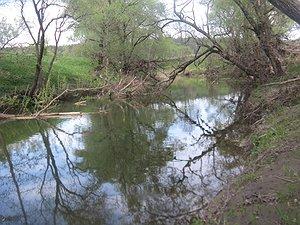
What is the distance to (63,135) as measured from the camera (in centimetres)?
1520

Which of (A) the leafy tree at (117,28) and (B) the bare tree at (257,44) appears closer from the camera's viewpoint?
(B) the bare tree at (257,44)

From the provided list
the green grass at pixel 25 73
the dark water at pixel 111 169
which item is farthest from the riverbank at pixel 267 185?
the green grass at pixel 25 73

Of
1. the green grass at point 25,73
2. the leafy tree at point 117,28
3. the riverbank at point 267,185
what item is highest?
the leafy tree at point 117,28

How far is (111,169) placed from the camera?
10461mm

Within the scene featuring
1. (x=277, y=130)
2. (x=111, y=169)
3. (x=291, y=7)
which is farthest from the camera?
(x=111, y=169)

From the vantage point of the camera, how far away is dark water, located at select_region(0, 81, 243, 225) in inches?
304

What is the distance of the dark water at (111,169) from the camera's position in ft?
25.3

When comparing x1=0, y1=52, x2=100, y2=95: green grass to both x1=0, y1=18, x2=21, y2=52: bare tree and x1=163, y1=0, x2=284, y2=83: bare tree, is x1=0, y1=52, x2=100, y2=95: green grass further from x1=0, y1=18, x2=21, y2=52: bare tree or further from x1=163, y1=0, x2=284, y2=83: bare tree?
x1=163, y1=0, x2=284, y2=83: bare tree

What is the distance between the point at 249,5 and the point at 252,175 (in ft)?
43.7

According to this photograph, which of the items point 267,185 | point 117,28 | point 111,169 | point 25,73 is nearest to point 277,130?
point 267,185

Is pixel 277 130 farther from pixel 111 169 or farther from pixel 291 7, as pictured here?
pixel 111 169

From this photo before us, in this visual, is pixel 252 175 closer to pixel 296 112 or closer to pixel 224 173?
pixel 224 173

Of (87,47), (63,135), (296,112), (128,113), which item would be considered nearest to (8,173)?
(63,135)

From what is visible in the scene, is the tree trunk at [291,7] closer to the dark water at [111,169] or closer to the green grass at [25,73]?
the dark water at [111,169]
